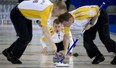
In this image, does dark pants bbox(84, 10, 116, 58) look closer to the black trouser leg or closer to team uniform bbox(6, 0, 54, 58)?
the black trouser leg

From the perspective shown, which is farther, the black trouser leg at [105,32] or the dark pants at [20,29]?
the black trouser leg at [105,32]

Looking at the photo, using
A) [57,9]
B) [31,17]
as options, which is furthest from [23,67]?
[57,9]

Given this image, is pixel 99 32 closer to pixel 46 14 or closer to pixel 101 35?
pixel 101 35

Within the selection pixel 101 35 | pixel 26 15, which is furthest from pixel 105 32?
pixel 26 15

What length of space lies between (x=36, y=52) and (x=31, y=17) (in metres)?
1.66

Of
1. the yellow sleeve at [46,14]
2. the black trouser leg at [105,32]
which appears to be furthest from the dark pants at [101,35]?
the yellow sleeve at [46,14]

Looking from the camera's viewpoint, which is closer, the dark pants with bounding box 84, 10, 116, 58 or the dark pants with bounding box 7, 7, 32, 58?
the dark pants with bounding box 7, 7, 32, 58

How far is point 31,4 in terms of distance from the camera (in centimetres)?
423

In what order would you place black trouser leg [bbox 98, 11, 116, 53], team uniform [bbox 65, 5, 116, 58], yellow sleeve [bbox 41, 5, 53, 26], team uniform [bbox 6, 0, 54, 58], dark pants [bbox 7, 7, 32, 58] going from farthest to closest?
black trouser leg [bbox 98, 11, 116, 53] → team uniform [bbox 65, 5, 116, 58] → dark pants [bbox 7, 7, 32, 58] → team uniform [bbox 6, 0, 54, 58] → yellow sleeve [bbox 41, 5, 53, 26]

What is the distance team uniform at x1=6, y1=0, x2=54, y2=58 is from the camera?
3895 mm

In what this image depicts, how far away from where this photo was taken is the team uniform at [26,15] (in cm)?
389

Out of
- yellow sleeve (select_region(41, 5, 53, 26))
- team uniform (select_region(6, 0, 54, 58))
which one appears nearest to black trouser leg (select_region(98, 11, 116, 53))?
team uniform (select_region(6, 0, 54, 58))

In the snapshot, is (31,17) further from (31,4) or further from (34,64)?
(34,64)

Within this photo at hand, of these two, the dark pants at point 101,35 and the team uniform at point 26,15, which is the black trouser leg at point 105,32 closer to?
the dark pants at point 101,35
